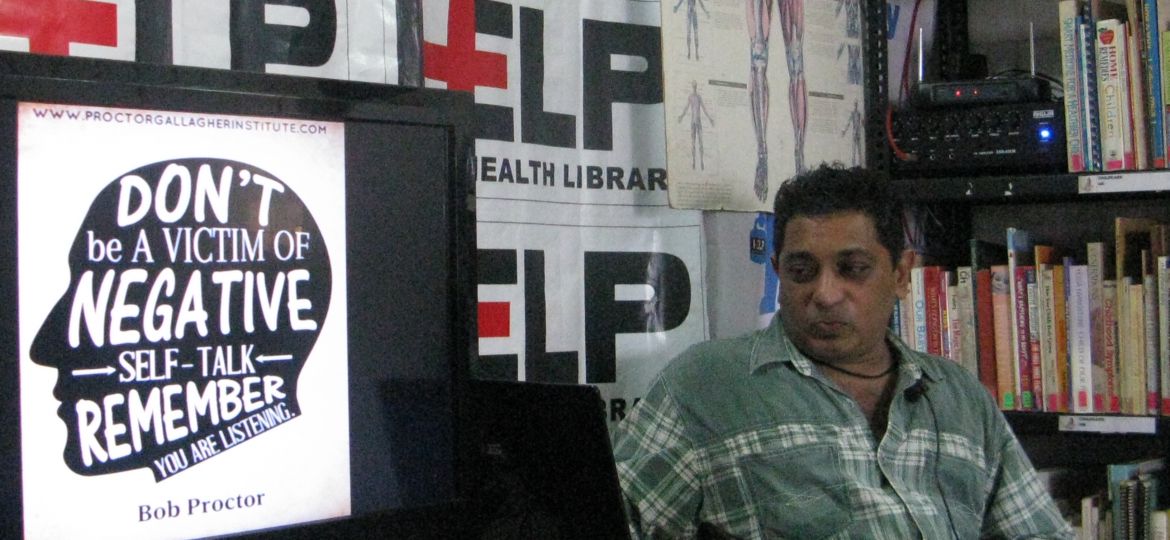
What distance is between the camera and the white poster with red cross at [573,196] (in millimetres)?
1646

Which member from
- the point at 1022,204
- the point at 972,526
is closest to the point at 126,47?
the point at 972,526

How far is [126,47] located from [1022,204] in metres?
1.93

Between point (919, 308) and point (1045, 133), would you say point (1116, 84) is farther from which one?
point (919, 308)

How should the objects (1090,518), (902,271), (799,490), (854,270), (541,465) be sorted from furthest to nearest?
(1090,518), (902,271), (854,270), (799,490), (541,465)

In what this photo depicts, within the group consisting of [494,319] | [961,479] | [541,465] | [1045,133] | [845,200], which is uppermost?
[1045,133]

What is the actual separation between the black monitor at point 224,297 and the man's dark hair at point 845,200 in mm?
755

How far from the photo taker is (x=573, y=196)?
1768mm

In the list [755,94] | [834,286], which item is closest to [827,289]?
[834,286]

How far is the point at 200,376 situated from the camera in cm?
81

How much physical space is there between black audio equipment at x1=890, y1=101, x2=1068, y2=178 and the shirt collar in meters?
0.66

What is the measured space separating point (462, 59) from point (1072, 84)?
1144mm

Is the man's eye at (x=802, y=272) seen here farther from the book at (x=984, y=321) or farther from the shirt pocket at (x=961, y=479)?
the book at (x=984, y=321)

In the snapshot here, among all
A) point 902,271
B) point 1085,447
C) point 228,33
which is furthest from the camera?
point 1085,447

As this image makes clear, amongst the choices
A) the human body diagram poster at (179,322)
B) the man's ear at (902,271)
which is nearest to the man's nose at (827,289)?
the man's ear at (902,271)
